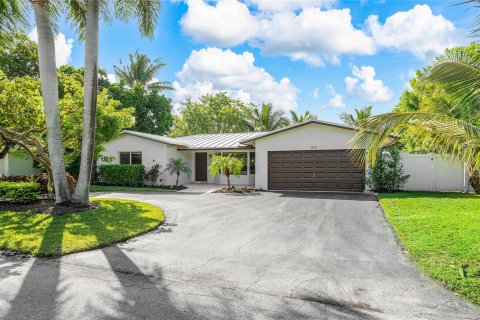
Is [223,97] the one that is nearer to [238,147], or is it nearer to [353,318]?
[238,147]

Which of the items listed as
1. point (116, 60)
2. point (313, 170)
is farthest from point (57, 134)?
point (116, 60)

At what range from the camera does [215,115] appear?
123ft

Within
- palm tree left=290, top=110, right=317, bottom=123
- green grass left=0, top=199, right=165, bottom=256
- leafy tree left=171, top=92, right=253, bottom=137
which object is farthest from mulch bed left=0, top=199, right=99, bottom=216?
palm tree left=290, top=110, right=317, bottom=123

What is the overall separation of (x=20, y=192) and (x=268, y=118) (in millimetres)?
26236

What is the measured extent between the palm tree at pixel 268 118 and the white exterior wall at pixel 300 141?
16635 millimetres

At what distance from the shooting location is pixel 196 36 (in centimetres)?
1536

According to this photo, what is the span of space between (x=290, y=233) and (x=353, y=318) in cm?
406

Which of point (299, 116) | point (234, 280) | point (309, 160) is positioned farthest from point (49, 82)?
point (299, 116)

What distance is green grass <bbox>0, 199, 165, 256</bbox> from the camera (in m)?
6.45

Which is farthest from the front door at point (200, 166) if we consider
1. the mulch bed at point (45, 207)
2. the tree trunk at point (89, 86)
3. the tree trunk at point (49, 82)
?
the tree trunk at point (49, 82)

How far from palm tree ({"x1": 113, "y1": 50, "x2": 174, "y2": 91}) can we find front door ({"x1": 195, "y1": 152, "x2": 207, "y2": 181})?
1477cm

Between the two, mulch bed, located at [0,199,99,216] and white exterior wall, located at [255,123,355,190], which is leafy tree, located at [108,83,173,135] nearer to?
white exterior wall, located at [255,123,355,190]

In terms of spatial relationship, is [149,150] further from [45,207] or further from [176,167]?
→ [45,207]

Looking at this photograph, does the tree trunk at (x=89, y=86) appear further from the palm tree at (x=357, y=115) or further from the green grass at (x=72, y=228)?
the palm tree at (x=357, y=115)
